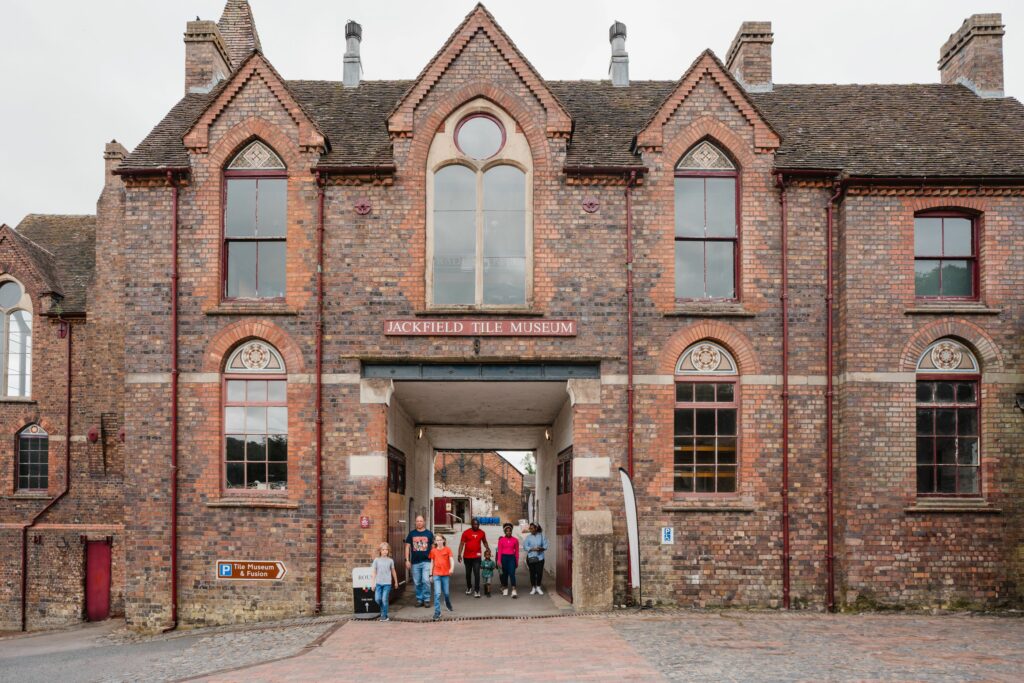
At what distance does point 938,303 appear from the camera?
688 inches

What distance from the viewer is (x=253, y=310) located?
57.6 feet

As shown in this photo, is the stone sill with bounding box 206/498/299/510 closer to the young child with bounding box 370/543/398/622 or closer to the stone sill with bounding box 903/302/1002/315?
the young child with bounding box 370/543/398/622

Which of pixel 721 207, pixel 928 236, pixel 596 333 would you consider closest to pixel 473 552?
pixel 596 333

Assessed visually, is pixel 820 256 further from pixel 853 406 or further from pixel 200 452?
pixel 200 452

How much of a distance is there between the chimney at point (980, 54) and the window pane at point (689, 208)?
7.58 m

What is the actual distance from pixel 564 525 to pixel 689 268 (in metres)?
6.04

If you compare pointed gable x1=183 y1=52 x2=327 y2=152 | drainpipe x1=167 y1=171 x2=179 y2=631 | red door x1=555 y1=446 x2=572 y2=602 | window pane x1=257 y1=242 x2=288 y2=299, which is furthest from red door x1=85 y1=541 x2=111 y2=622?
pointed gable x1=183 y1=52 x2=327 y2=152

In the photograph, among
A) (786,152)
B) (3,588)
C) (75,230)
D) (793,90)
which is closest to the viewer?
(786,152)

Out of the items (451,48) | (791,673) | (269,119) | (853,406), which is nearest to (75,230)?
(269,119)

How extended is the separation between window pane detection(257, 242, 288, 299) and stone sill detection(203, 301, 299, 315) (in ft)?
1.19

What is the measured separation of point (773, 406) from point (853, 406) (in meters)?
1.36

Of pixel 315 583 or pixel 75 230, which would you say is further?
pixel 75 230

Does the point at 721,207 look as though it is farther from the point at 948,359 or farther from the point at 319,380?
the point at 319,380

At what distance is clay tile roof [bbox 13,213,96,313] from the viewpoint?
88.4ft
